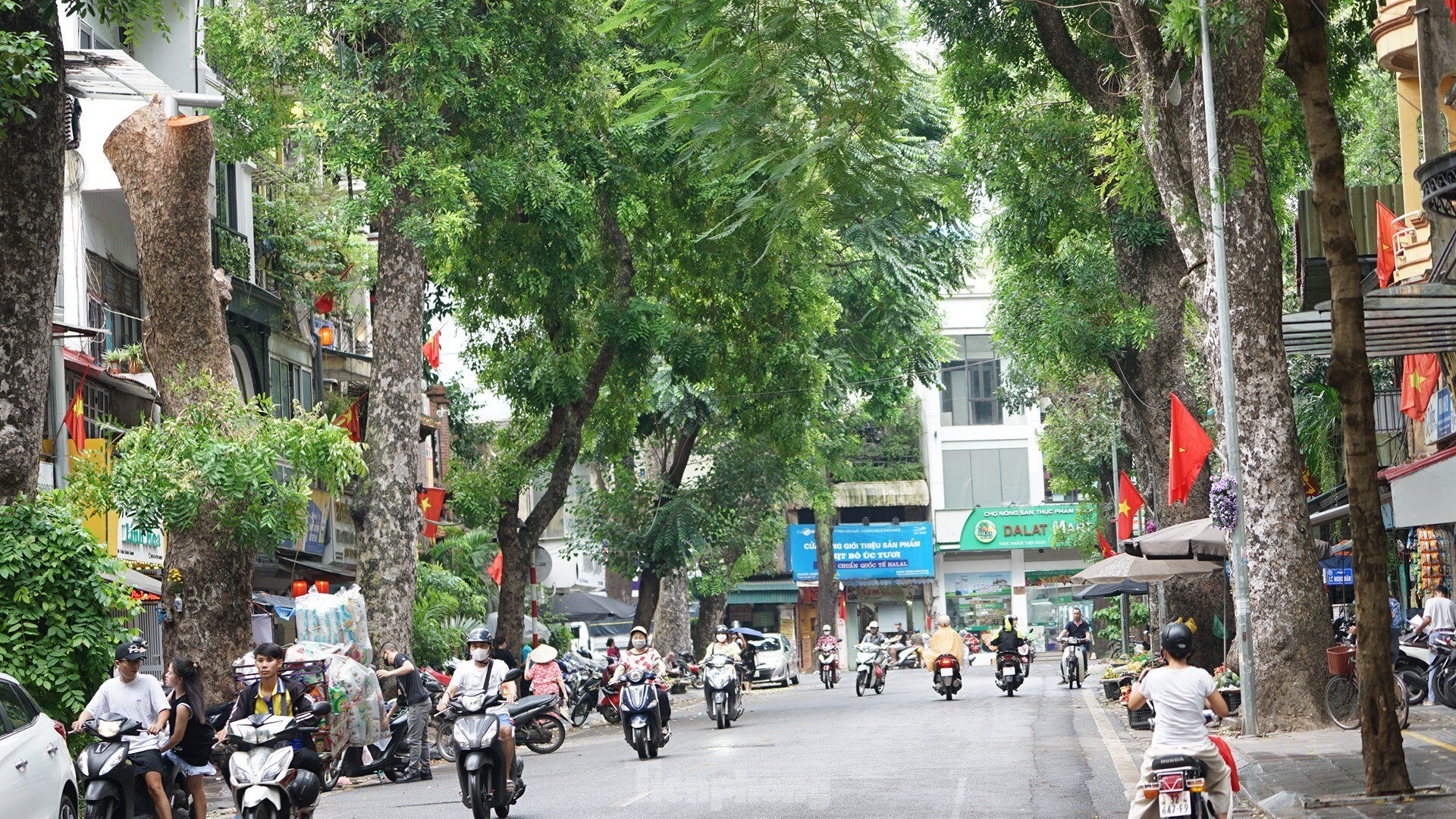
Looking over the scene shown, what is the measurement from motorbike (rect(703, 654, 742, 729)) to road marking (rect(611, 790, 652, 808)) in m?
10.4

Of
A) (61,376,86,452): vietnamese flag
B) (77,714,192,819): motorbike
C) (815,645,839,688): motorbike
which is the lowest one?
(815,645,839,688): motorbike

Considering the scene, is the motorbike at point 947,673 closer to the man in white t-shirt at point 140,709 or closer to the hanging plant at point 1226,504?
the hanging plant at point 1226,504

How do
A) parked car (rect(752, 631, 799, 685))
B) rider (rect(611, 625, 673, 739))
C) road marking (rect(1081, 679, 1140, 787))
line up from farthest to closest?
parked car (rect(752, 631, 799, 685))
rider (rect(611, 625, 673, 739))
road marking (rect(1081, 679, 1140, 787))

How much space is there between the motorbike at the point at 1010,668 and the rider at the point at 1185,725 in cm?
2464

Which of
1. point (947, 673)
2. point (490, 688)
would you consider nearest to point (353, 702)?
point (490, 688)

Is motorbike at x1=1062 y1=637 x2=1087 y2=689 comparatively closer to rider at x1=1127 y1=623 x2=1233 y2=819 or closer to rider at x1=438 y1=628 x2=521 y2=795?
rider at x1=438 y1=628 x2=521 y2=795

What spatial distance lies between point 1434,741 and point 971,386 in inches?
1929

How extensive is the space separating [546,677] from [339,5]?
1000cm

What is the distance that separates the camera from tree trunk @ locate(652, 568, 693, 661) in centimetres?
4391

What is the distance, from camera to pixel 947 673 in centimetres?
3198

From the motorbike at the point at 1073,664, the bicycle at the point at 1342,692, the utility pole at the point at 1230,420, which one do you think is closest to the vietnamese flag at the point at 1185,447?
the utility pole at the point at 1230,420

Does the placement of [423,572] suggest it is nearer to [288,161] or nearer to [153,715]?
[288,161]

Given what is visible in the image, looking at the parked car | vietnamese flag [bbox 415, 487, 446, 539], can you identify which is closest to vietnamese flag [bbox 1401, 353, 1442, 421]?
vietnamese flag [bbox 415, 487, 446, 539]

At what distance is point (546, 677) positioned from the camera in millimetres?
23672
